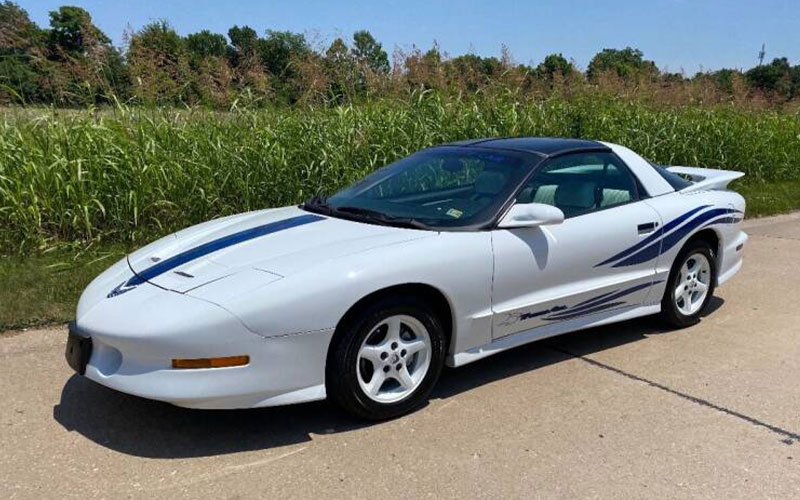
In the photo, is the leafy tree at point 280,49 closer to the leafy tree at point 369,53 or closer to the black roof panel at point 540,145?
the leafy tree at point 369,53

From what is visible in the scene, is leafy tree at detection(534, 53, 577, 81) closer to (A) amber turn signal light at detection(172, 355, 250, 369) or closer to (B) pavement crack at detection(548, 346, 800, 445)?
(B) pavement crack at detection(548, 346, 800, 445)

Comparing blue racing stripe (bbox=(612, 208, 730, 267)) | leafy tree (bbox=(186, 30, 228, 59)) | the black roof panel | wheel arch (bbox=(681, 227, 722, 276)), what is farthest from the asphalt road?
leafy tree (bbox=(186, 30, 228, 59))

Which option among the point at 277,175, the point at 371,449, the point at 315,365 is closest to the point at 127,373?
the point at 315,365

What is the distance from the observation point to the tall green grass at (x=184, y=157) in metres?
6.32

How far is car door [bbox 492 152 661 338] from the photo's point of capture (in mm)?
3773

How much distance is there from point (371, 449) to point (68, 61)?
5.87 m

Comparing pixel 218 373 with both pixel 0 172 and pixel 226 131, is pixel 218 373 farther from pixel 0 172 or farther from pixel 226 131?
pixel 226 131

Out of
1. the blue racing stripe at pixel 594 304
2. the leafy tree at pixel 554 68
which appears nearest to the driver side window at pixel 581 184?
the blue racing stripe at pixel 594 304

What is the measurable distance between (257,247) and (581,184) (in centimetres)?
218

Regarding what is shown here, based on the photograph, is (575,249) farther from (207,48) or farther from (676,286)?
(207,48)

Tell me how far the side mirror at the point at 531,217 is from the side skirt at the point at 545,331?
0.62m

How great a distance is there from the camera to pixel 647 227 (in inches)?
177

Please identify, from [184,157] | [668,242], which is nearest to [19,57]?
[184,157]

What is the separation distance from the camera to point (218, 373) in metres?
2.94
